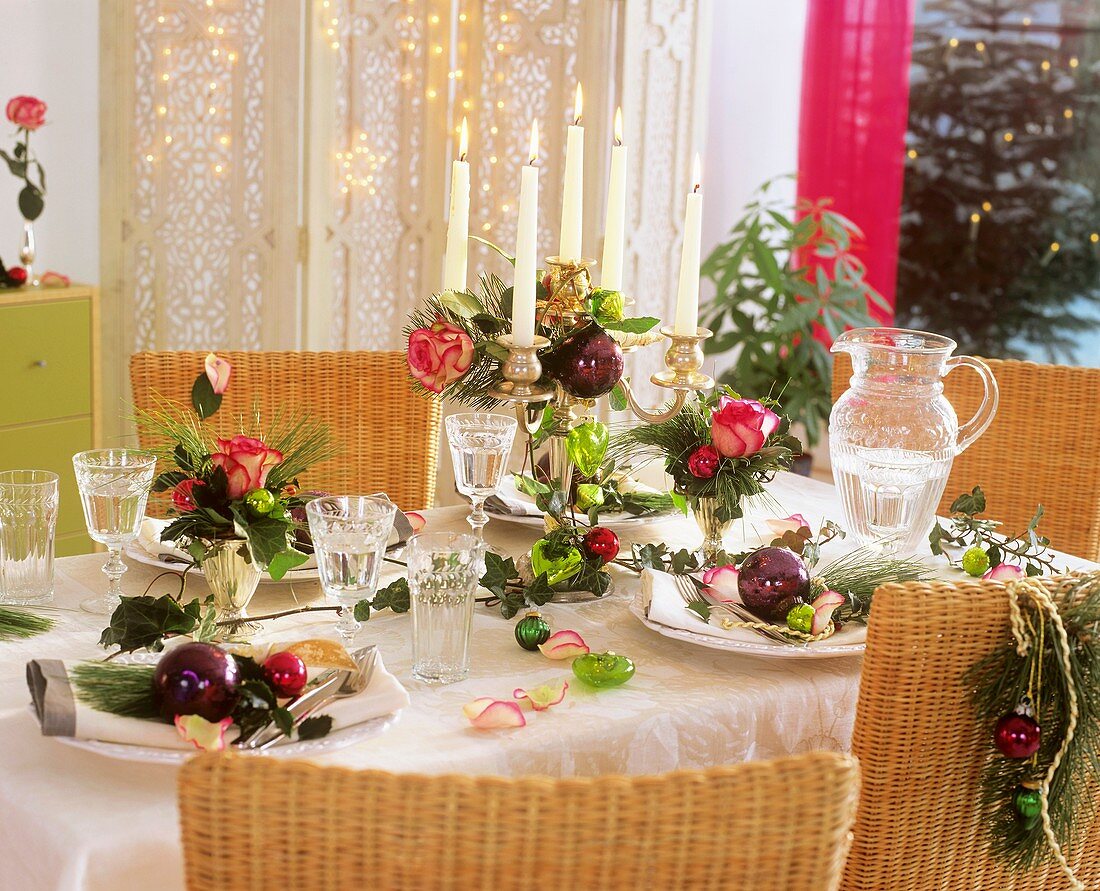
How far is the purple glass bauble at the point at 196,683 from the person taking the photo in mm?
1183

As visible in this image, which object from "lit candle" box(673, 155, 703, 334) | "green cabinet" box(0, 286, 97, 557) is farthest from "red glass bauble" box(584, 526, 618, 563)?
"green cabinet" box(0, 286, 97, 557)

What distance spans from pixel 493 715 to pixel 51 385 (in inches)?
94.8

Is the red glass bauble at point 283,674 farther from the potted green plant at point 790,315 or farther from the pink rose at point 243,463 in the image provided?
the potted green plant at point 790,315

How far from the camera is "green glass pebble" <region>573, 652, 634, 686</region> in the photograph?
1374 mm

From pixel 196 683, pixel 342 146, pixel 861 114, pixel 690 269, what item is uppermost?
pixel 861 114

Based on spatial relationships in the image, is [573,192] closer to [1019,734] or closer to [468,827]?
[1019,734]

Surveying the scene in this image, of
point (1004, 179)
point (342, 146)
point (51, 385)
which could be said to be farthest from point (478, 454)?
point (1004, 179)

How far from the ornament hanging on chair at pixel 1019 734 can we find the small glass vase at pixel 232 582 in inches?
30.5

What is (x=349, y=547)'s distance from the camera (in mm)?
1340

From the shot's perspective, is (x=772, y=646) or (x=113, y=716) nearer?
(x=113, y=716)

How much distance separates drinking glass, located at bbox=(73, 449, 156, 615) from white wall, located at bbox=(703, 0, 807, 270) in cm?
363

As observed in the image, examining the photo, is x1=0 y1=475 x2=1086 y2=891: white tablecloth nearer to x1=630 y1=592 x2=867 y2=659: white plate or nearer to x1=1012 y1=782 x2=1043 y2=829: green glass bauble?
x1=630 y1=592 x2=867 y2=659: white plate

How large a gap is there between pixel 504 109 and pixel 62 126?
3.81 ft

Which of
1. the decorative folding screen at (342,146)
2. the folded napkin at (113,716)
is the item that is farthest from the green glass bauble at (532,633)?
the decorative folding screen at (342,146)
